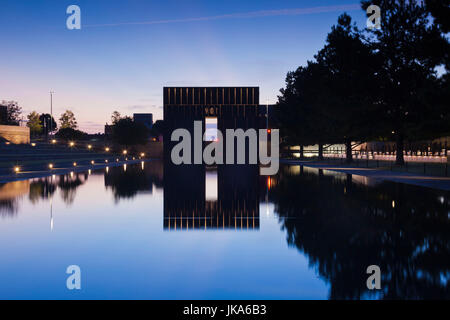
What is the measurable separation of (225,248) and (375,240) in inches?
134

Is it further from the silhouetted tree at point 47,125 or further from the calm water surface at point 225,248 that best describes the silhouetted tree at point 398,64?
the silhouetted tree at point 47,125

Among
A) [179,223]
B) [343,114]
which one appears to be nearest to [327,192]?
[179,223]

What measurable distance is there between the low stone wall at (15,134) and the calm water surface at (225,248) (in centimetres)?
4957

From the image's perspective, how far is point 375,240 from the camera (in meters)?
8.53

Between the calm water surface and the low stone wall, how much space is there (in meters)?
49.6

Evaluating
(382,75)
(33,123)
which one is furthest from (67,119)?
(382,75)

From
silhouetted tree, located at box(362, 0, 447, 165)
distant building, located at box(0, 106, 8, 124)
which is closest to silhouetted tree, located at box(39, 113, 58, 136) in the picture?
distant building, located at box(0, 106, 8, 124)

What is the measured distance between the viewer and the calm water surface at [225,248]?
18.5 feet

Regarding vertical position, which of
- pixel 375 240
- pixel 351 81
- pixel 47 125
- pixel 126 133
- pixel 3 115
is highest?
pixel 47 125

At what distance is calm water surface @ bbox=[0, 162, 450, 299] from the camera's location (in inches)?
222

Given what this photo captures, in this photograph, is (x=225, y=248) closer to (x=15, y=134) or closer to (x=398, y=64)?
(x=398, y=64)

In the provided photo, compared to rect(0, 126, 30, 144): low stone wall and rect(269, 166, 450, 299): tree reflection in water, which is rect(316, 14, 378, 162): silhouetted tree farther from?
rect(0, 126, 30, 144): low stone wall

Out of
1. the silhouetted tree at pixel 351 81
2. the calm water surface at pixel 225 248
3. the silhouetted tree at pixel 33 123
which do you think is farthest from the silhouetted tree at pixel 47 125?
the calm water surface at pixel 225 248
